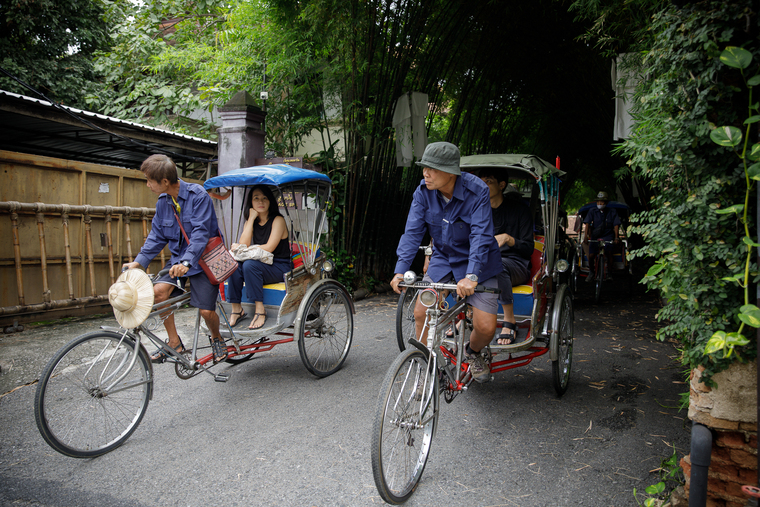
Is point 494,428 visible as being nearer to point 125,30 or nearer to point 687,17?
point 687,17

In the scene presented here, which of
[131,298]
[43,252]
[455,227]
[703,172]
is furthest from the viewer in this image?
[43,252]

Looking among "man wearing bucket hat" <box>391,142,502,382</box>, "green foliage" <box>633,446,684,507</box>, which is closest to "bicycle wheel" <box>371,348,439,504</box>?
"man wearing bucket hat" <box>391,142,502,382</box>

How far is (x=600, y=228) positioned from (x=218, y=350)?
7.54m

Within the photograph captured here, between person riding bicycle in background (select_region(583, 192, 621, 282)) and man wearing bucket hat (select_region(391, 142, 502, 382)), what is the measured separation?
21.6ft

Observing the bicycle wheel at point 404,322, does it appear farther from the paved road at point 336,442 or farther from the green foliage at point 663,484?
the green foliage at point 663,484

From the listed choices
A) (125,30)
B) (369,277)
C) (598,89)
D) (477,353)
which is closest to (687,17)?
(477,353)

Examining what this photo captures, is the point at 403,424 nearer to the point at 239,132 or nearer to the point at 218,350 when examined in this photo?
the point at 218,350

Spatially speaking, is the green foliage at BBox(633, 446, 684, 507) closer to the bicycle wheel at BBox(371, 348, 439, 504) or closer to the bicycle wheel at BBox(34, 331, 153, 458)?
the bicycle wheel at BBox(371, 348, 439, 504)

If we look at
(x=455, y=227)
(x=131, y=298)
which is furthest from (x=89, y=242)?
(x=455, y=227)

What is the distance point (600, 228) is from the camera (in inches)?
348

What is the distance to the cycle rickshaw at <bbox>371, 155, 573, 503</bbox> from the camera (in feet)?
7.53

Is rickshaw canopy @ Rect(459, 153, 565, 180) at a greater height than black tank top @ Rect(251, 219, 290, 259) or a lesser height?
greater

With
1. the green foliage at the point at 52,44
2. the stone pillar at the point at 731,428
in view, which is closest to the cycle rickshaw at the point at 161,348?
the stone pillar at the point at 731,428

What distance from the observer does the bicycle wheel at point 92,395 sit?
2.57m
